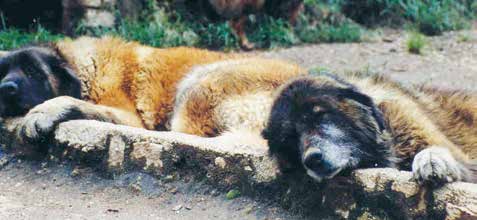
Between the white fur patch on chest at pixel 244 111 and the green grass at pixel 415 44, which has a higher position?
the white fur patch on chest at pixel 244 111

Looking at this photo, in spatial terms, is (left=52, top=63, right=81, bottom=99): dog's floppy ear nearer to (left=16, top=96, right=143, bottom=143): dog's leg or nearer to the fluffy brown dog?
the fluffy brown dog

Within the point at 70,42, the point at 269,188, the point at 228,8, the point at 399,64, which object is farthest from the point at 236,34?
the point at 269,188

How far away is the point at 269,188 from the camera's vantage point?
147 inches

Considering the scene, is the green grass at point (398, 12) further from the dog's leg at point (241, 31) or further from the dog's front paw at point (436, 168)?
the dog's front paw at point (436, 168)

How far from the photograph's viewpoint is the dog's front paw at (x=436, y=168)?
320cm

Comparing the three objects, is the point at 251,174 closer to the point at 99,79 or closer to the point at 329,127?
the point at 329,127

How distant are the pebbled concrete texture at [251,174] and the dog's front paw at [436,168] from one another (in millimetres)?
40

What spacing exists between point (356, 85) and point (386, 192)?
106 centimetres

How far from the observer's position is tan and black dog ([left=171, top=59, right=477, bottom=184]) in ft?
11.5

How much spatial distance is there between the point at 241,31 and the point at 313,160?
21.2 feet

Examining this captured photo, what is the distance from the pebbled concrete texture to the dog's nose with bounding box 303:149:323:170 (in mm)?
122

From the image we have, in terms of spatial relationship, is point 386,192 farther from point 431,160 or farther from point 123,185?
point 123,185

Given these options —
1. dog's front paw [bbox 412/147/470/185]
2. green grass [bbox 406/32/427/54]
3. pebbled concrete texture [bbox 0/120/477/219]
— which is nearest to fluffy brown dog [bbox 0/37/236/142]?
pebbled concrete texture [bbox 0/120/477/219]

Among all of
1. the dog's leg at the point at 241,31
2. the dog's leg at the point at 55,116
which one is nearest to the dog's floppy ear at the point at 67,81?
the dog's leg at the point at 55,116
